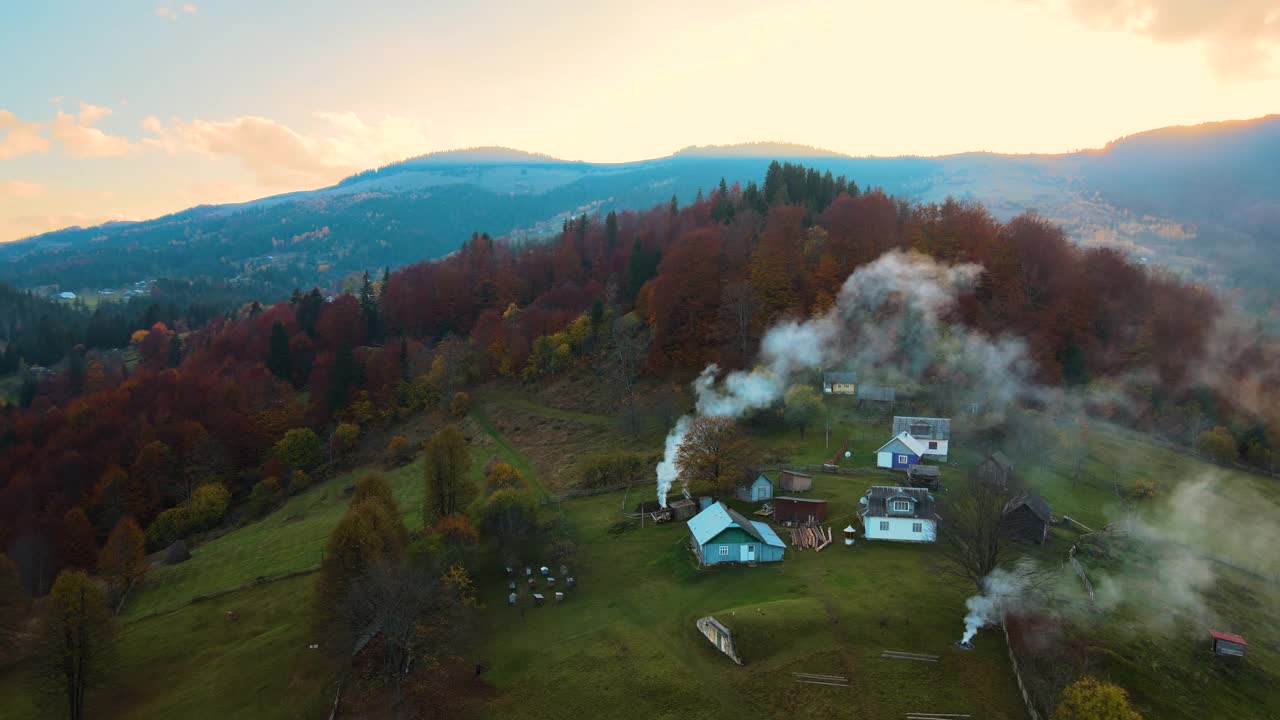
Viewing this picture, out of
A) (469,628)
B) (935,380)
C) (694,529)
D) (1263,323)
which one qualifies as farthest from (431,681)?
(1263,323)

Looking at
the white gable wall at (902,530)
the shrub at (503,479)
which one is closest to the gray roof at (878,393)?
the white gable wall at (902,530)

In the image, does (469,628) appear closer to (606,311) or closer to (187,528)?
(187,528)

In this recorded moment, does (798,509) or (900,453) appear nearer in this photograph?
(798,509)

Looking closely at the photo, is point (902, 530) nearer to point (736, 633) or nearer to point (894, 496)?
point (894, 496)

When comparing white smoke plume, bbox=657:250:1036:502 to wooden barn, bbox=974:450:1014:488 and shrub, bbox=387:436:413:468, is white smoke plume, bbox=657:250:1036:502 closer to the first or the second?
wooden barn, bbox=974:450:1014:488

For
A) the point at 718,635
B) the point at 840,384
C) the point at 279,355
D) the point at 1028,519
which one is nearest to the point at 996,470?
the point at 1028,519

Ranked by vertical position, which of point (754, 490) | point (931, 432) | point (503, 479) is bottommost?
point (754, 490)
